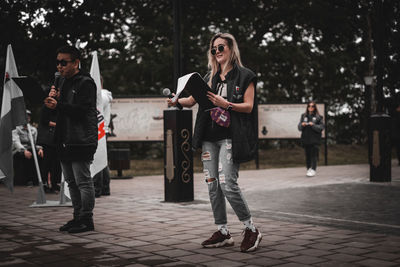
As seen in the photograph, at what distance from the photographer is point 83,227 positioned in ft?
18.5

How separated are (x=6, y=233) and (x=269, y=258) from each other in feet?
9.29

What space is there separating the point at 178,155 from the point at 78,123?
2.62 m

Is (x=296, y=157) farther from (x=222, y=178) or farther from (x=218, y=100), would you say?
(x=218, y=100)

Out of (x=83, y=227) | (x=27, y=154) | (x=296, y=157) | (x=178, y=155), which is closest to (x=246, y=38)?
(x=296, y=157)

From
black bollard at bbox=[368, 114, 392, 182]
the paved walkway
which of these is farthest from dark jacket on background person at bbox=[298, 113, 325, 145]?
the paved walkway

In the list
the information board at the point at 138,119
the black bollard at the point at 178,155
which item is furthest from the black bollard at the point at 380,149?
the information board at the point at 138,119

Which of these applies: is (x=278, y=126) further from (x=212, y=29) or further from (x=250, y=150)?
(x=250, y=150)

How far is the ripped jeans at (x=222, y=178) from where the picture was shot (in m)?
4.70

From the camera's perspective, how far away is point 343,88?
2961cm

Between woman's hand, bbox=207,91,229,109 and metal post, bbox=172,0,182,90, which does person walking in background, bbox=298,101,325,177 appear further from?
woman's hand, bbox=207,91,229,109

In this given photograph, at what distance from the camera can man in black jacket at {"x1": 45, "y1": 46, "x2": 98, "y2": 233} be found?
5680mm

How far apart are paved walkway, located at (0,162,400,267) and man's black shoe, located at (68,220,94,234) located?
9 centimetres

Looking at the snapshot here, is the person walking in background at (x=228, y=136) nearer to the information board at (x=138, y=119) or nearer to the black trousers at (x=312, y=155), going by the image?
the black trousers at (x=312, y=155)

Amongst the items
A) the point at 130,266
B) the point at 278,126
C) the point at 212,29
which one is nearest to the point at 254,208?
the point at 130,266
